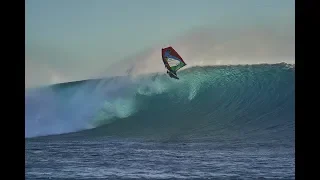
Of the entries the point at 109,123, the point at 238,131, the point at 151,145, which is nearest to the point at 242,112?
the point at 238,131

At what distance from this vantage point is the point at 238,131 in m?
12.8

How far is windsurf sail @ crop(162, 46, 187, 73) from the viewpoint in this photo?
42.1 ft

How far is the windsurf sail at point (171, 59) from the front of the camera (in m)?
12.8

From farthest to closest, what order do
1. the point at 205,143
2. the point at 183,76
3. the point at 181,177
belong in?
the point at 183,76 → the point at 205,143 → the point at 181,177

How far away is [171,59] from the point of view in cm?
1295

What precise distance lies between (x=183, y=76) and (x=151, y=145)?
2.15m
